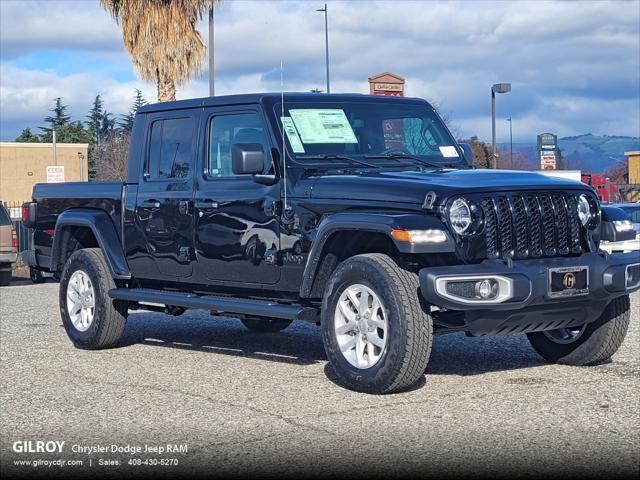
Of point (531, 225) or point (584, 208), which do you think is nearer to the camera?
point (531, 225)

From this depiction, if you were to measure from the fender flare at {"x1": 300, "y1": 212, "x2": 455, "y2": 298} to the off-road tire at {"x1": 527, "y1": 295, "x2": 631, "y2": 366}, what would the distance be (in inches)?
70.4

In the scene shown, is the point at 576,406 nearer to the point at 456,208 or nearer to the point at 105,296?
the point at 456,208

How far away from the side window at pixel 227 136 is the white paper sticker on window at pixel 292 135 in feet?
0.62

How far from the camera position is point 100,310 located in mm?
9766

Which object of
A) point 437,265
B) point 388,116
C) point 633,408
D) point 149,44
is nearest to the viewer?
point 633,408

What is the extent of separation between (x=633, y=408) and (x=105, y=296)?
15.7 feet

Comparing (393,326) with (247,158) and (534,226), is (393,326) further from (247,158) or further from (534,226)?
(247,158)

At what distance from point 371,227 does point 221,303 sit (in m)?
1.77

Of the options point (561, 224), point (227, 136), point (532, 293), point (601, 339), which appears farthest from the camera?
point (227, 136)

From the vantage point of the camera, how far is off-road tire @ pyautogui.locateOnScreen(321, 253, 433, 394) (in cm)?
709

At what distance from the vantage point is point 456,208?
283 inches

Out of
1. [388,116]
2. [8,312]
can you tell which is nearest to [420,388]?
[388,116]

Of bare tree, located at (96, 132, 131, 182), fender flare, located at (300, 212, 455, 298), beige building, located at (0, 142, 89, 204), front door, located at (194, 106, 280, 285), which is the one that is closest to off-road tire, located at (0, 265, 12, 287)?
front door, located at (194, 106, 280, 285)

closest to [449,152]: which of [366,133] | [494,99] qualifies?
[366,133]
